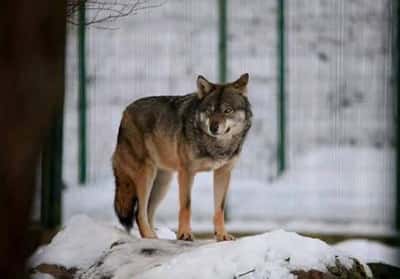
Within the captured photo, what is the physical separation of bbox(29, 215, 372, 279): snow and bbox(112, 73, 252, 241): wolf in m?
0.69

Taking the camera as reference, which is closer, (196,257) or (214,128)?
(196,257)

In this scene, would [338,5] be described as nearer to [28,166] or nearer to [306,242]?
[306,242]

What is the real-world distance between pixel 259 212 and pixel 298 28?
5.73ft

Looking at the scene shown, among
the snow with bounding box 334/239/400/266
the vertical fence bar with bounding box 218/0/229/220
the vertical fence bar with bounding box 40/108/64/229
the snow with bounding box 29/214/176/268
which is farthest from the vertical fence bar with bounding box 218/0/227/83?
the snow with bounding box 29/214/176/268

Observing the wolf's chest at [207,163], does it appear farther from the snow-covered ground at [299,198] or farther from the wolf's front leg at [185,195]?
the snow-covered ground at [299,198]

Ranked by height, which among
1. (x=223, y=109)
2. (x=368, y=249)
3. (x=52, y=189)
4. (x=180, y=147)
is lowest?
(x=368, y=249)

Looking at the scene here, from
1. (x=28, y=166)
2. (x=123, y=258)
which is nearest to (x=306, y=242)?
(x=123, y=258)

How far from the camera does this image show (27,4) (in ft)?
6.49

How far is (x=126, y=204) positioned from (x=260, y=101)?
2429mm

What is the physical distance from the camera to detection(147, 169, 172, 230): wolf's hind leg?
21.0 feet

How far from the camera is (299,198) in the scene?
8.15 metres

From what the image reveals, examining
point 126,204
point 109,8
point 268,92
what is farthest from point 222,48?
point 109,8

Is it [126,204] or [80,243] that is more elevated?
[126,204]

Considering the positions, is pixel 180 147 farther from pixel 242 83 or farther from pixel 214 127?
pixel 242 83
